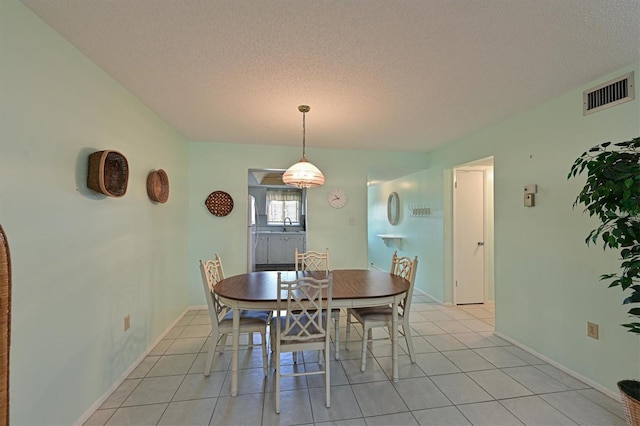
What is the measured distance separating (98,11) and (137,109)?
3.84 feet

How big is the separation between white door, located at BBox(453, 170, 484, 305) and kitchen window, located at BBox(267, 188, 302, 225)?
4.90 meters

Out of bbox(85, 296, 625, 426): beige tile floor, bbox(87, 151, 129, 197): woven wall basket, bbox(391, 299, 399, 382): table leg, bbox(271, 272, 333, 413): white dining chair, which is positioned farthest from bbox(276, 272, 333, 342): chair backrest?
bbox(87, 151, 129, 197): woven wall basket

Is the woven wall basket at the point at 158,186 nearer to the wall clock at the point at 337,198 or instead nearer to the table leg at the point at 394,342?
the wall clock at the point at 337,198

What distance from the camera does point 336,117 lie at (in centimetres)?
290

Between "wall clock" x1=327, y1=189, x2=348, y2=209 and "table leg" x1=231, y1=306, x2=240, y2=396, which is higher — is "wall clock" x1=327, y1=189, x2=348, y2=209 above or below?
above

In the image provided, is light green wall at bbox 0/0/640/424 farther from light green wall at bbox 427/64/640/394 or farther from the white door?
the white door

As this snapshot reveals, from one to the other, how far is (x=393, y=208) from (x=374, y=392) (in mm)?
4249

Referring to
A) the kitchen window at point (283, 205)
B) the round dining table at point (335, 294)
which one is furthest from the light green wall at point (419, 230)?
the kitchen window at point (283, 205)

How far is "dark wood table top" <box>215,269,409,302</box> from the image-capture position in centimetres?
213

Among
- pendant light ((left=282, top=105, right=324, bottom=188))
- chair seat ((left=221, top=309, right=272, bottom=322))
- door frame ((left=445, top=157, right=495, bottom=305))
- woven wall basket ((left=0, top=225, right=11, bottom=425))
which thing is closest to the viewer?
woven wall basket ((left=0, top=225, right=11, bottom=425))

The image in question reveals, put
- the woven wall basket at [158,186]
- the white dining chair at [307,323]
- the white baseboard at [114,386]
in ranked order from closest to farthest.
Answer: the white baseboard at [114,386], the white dining chair at [307,323], the woven wall basket at [158,186]

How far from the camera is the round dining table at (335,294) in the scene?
204 cm

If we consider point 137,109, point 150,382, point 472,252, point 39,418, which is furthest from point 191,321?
point 472,252

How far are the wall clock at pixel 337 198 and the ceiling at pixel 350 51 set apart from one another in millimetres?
1580
